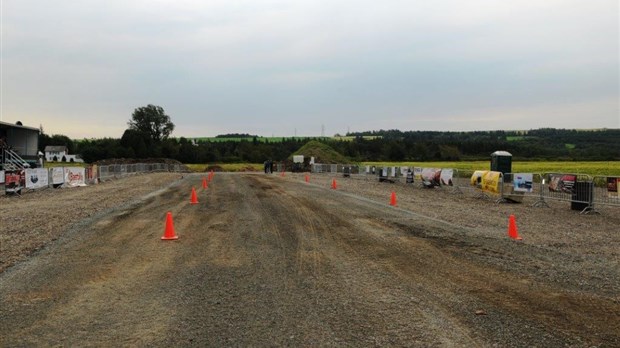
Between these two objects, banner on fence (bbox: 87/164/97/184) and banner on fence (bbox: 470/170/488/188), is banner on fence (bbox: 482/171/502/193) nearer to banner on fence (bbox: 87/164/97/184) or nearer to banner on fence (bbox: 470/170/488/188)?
banner on fence (bbox: 470/170/488/188)

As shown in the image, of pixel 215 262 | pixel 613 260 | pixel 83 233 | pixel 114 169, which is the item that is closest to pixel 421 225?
pixel 613 260

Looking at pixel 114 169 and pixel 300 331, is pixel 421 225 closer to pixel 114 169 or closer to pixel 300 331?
pixel 300 331

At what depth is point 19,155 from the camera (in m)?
44.5

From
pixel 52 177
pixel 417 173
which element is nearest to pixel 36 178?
pixel 52 177

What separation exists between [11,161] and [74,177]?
13.0 m

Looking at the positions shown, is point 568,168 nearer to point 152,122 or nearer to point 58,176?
point 58,176

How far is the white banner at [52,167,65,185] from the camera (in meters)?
29.8

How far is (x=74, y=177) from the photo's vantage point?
3250 cm

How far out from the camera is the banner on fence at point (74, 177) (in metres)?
31.7

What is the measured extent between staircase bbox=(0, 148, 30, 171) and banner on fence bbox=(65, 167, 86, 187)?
9532mm

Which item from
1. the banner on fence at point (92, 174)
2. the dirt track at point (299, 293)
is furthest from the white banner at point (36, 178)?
the dirt track at point (299, 293)

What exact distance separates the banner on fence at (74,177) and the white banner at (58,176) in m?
0.45

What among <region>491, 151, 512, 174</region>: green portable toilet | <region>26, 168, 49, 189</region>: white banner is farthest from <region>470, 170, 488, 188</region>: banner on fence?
<region>26, 168, 49, 189</region>: white banner

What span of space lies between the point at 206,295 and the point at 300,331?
191 centimetres
